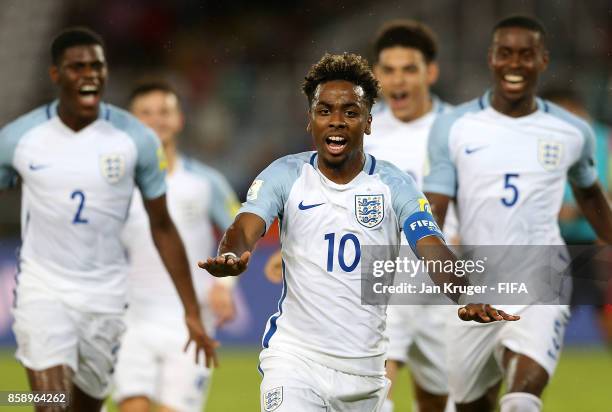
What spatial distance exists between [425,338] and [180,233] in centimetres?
197

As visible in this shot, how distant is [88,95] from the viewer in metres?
6.98

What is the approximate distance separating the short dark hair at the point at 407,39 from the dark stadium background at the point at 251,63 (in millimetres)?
4887

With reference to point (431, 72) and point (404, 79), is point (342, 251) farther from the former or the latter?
point (431, 72)

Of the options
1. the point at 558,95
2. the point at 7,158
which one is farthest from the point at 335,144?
the point at 558,95

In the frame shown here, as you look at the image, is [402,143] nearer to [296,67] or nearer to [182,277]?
[182,277]

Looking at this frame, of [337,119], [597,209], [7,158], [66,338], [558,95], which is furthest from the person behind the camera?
[558,95]

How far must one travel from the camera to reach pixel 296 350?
17.8 feet

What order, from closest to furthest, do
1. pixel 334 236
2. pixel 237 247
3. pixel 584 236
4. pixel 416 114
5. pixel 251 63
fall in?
pixel 237 247 → pixel 334 236 → pixel 416 114 → pixel 584 236 → pixel 251 63

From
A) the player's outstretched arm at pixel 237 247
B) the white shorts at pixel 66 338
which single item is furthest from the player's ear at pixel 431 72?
the player's outstretched arm at pixel 237 247

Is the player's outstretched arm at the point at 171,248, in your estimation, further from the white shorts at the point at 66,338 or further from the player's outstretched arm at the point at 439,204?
the player's outstretched arm at the point at 439,204

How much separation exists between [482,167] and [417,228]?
1759 millimetres

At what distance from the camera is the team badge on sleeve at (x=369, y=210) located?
18.0 ft

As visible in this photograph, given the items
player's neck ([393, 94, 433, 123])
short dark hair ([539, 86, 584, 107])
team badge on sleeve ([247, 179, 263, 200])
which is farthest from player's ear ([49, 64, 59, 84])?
short dark hair ([539, 86, 584, 107])

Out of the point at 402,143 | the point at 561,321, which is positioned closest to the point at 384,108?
the point at 402,143
